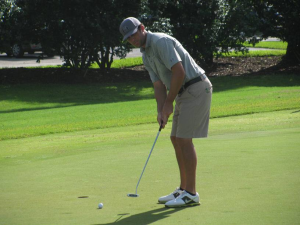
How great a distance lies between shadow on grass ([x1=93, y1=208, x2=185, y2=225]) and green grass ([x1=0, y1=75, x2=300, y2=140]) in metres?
7.96

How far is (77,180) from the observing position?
6.25 metres

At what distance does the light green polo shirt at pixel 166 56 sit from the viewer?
198 inches

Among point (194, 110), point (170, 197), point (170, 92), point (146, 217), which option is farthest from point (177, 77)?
point (146, 217)

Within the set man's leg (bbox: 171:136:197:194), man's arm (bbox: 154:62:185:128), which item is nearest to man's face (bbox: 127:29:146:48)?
man's arm (bbox: 154:62:185:128)

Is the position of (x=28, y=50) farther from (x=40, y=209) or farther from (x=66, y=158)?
(x=40, y=209)

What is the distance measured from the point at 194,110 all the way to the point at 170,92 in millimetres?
299

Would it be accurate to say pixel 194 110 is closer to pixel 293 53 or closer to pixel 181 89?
pixel 181 89

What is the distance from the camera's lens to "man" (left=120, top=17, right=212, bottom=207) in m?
5.05

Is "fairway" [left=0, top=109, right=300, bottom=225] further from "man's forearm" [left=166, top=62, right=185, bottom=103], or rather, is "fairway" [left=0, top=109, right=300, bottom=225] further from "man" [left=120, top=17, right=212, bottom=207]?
"man's forearm" [left=166, top=62, right=185, bottom=103]

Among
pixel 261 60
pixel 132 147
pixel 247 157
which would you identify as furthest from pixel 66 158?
pixel 261 60

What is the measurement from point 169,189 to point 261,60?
81.3 feet

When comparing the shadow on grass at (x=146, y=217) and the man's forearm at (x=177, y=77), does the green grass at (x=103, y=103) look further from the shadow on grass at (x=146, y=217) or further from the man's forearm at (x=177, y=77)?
the shadow on grass at (x=146, y=217)

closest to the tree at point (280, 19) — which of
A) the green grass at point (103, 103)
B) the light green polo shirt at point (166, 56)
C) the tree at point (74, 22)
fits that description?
the green grass at point (103, 103)

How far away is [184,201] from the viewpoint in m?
4.97
